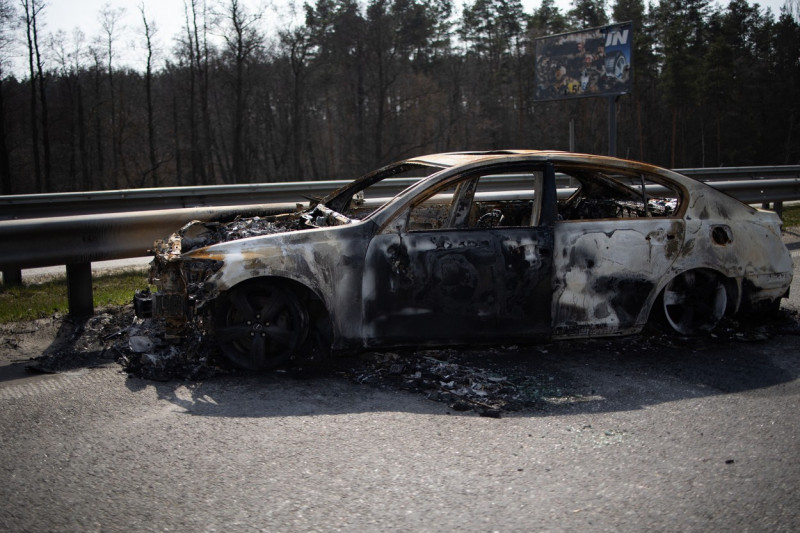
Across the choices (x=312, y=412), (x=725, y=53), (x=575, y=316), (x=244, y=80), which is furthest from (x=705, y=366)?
(x=725, y=53)

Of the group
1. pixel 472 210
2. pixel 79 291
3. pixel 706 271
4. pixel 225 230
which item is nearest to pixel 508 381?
pixel 472 210

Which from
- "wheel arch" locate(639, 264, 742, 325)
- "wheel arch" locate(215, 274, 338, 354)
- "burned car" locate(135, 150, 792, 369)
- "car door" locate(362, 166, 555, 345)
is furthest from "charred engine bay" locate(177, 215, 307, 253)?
"wheel arch" locate(639, 264, 742, 325)

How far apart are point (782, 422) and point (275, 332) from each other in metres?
3.12

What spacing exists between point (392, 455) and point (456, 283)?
1.80 m

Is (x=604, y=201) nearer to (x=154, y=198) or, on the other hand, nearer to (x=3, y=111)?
(x=154, y=198)

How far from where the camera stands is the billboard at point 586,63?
21.2 m

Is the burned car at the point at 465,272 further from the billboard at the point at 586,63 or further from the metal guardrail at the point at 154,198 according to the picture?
the billboard at the point at 586,63

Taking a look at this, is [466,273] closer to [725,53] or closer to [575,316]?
[575,316]

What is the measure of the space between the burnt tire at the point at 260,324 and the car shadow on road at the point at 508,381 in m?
0.14

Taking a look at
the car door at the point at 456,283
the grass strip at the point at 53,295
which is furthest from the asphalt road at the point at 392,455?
the grass strip at the point at 53,295

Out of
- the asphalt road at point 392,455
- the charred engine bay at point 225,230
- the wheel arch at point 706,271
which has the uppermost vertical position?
the charred engine bay at point 225,230

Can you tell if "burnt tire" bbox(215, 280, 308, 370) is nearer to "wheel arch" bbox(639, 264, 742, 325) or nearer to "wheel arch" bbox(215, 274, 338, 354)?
"wheel arch" bbox(215, 274, 338, 354)

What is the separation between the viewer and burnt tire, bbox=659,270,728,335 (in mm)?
5645

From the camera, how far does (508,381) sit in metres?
4.66
